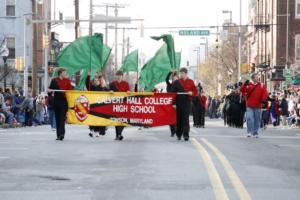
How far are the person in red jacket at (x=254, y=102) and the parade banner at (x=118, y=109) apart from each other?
9.22 feet

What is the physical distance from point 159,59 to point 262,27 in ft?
141

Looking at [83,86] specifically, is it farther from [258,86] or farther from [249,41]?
[249,41]

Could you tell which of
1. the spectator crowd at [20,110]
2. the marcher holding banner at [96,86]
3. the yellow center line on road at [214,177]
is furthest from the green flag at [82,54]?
the spectator crowd at [20,110]

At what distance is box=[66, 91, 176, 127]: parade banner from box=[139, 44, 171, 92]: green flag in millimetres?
3081

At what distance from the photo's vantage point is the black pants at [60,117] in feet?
68.4

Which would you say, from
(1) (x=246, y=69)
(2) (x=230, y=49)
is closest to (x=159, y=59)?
(1) (x=246, y=69)

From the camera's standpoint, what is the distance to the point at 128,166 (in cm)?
1382

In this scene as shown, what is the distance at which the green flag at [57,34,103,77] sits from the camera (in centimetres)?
2344

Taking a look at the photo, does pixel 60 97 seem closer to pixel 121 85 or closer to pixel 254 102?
pixel 121 85

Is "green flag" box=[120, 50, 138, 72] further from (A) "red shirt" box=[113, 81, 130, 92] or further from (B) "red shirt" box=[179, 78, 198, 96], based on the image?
(B) "red shirt" box=[179, 78, 198, 96]

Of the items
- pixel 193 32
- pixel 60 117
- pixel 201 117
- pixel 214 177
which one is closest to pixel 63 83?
pixel 60 117

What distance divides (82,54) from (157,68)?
2.73 meters

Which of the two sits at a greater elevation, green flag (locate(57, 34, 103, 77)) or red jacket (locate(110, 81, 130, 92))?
green flag (locate(57, 34, 103, 77))

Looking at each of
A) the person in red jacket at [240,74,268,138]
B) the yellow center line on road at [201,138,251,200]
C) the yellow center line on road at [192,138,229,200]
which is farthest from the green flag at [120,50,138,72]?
the yellow center line on road at [201,138,251,200]
